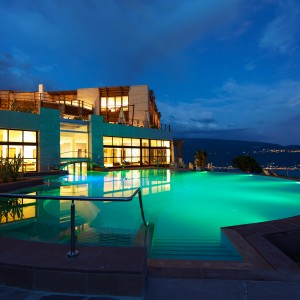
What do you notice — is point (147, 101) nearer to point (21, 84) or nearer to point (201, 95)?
point (21, 84)

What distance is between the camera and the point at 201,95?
134625 millimetres

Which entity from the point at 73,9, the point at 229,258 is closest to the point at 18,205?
the point at 229,258

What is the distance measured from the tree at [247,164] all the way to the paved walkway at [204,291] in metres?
20.9

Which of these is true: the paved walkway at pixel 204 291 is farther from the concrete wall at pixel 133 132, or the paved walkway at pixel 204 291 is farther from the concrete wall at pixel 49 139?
the concrete wall at pixel 133 132

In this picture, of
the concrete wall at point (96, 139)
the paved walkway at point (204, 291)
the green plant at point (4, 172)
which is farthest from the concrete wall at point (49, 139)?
the paved walkway at point (204, 291)

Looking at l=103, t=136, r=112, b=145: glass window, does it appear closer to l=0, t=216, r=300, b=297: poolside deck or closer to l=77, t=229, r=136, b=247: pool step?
l=77, t=229, r=136, b=247: pool step

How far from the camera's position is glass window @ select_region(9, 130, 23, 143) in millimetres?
17064

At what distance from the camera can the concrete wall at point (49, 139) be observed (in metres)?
18.4

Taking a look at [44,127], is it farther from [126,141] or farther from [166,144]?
[166,144]

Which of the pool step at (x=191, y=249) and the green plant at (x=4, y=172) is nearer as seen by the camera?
the pool step at (x=191, y=249)

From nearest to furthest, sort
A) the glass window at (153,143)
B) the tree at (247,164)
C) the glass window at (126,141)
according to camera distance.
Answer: the tree at (247,164) < the glass window at (126,141) < the glass window at (153,143)

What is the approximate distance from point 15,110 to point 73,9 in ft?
38.5

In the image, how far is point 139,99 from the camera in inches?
1099

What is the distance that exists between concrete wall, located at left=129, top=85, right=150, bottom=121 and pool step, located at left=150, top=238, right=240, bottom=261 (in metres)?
23.8
